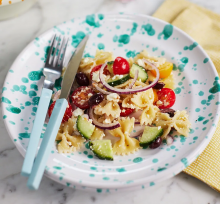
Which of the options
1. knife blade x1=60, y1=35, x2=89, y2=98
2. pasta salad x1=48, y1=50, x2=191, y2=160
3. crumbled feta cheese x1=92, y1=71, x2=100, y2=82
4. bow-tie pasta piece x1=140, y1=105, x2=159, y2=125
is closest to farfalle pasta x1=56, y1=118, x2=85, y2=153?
pasta salad x1=48, y1=50, x2=191, y2=160

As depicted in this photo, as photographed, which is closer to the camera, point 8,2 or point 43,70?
point 43,70

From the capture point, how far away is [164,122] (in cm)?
279

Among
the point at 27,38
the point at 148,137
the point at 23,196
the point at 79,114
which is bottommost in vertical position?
the point at 23,196

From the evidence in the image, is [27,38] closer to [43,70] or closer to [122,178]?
[43,70]

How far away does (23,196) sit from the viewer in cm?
262

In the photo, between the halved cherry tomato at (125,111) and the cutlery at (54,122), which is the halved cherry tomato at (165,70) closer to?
the halved cherry tomato at (125,111)

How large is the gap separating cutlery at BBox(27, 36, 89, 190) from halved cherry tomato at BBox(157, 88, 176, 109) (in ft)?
3.47

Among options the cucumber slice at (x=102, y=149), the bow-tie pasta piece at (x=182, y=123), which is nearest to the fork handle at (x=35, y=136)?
the cucumber slice at (x=102, y=149)

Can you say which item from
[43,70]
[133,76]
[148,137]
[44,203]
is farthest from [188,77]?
[44,203]

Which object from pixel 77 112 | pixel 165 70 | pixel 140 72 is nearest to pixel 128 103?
pixel 140 72

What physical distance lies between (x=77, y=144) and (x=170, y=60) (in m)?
1.74

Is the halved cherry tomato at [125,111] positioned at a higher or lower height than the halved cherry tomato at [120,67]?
lower

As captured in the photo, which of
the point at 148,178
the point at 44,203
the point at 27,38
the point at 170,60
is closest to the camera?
the point at 148,178

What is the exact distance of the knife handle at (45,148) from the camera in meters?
1.97
